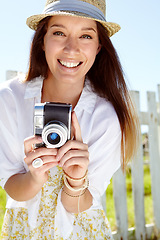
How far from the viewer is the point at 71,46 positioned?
190 cm

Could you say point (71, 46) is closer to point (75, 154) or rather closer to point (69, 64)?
point (69, 64)

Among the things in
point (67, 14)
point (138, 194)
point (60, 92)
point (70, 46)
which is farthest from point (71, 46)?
point (138, 194)

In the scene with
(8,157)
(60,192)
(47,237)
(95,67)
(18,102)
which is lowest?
(47,237)

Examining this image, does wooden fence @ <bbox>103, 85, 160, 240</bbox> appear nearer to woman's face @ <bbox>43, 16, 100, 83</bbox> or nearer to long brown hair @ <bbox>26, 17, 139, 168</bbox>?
long brown hair @ <bbox>26, 17, 139, 168</bbox>

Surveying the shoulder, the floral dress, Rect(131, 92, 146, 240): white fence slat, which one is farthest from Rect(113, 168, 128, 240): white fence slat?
the shoulder

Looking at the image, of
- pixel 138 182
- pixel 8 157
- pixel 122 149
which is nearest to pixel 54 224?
pixel 8 157

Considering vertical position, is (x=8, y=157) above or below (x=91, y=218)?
above

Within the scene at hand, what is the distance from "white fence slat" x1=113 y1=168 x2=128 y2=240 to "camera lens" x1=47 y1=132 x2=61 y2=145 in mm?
1976

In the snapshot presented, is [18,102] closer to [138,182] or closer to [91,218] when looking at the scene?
[91,218]

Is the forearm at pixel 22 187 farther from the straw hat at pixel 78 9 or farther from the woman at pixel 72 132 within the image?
the straw hat at pixel 78 9

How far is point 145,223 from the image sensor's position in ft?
12.3

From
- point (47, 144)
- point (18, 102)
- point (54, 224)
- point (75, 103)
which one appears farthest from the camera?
point (75, 103)

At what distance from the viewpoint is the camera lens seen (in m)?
1.61

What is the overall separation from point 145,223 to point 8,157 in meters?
2.29
